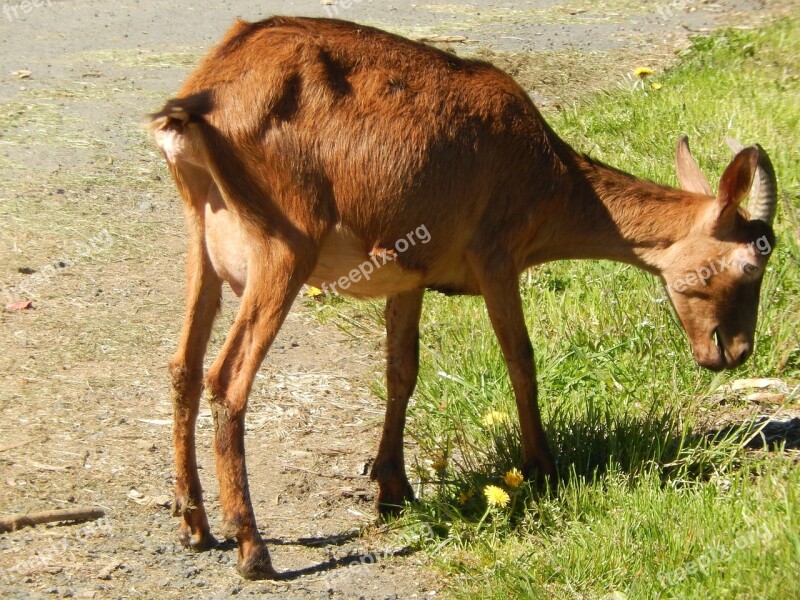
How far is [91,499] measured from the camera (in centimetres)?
507

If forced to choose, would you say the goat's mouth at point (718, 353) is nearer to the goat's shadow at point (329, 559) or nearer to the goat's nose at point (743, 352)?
the goat's nose at point (743, 352)

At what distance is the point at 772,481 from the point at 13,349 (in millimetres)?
4091

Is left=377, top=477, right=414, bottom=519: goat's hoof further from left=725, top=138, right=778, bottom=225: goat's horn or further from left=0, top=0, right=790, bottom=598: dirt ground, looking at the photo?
left=725, top=138, right=778, bottom=225: goat's horn

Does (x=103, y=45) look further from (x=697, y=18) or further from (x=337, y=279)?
(x=337, y=279)

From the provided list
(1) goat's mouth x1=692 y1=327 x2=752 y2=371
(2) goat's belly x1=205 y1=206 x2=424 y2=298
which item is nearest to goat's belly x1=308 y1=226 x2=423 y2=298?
(2) goat's belly x1=205 y1=206 x2=424 y2=298

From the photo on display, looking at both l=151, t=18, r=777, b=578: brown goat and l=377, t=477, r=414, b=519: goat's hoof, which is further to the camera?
l=377, t=477, r=414, b=519: goat's hoof

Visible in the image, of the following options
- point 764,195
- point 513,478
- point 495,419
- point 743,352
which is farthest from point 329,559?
point 764,195

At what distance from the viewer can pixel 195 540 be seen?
4.83m

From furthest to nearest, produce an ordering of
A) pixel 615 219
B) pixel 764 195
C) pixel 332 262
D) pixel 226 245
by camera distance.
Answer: pixel 615 219 < pixel 764 195 < pixel 332 262 < pixel 226 245

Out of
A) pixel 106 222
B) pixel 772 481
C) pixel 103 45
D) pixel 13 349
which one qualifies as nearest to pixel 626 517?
pixel 772 481

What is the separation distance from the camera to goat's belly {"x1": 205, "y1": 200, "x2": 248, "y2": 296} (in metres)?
4.69

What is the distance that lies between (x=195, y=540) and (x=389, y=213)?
5.27 feet

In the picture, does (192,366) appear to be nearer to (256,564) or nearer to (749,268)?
(256,564)

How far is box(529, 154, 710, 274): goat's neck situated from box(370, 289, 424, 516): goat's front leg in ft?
2.16
